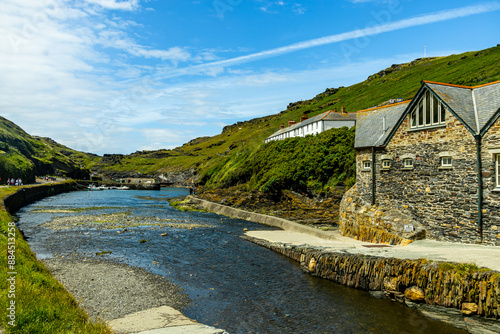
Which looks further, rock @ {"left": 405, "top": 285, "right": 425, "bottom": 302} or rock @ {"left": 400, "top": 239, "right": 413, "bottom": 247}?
rock @ {"left": 400, "top": 239, "right": 413, "bottom": 247}

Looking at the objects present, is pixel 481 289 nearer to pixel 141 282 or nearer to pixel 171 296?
pixel 171 296

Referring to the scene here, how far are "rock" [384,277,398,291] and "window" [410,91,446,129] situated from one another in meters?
11.3

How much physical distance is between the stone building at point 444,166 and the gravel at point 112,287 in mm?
17018

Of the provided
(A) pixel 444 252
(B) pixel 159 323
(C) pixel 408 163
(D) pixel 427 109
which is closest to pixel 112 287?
(B) pixel 159 323

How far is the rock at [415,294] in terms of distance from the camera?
50.1ft

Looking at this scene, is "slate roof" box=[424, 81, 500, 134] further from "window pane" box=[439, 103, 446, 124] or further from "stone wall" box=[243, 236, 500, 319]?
"stone wall" box=[243, 236, 500, 319]

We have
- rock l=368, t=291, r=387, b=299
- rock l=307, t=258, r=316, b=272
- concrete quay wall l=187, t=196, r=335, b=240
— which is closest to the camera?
rock l=368, t=291, r=387, b=299

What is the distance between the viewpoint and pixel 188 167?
184 metres

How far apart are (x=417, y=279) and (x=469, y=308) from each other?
98.3 inches

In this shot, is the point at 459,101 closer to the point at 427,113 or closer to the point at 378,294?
the point at 427,113

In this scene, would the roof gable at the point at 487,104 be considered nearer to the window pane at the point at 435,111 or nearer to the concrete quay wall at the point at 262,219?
the window pane at the point at 435,111

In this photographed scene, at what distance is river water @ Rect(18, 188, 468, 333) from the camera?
14.0m

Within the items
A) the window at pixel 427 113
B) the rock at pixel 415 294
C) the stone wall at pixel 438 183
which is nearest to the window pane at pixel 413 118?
the window at pixel 427 113

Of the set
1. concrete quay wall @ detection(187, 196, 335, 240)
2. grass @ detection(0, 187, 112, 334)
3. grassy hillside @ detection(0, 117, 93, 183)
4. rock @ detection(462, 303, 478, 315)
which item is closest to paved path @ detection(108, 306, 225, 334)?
grass @ detection(0, 187, 112, 334)
